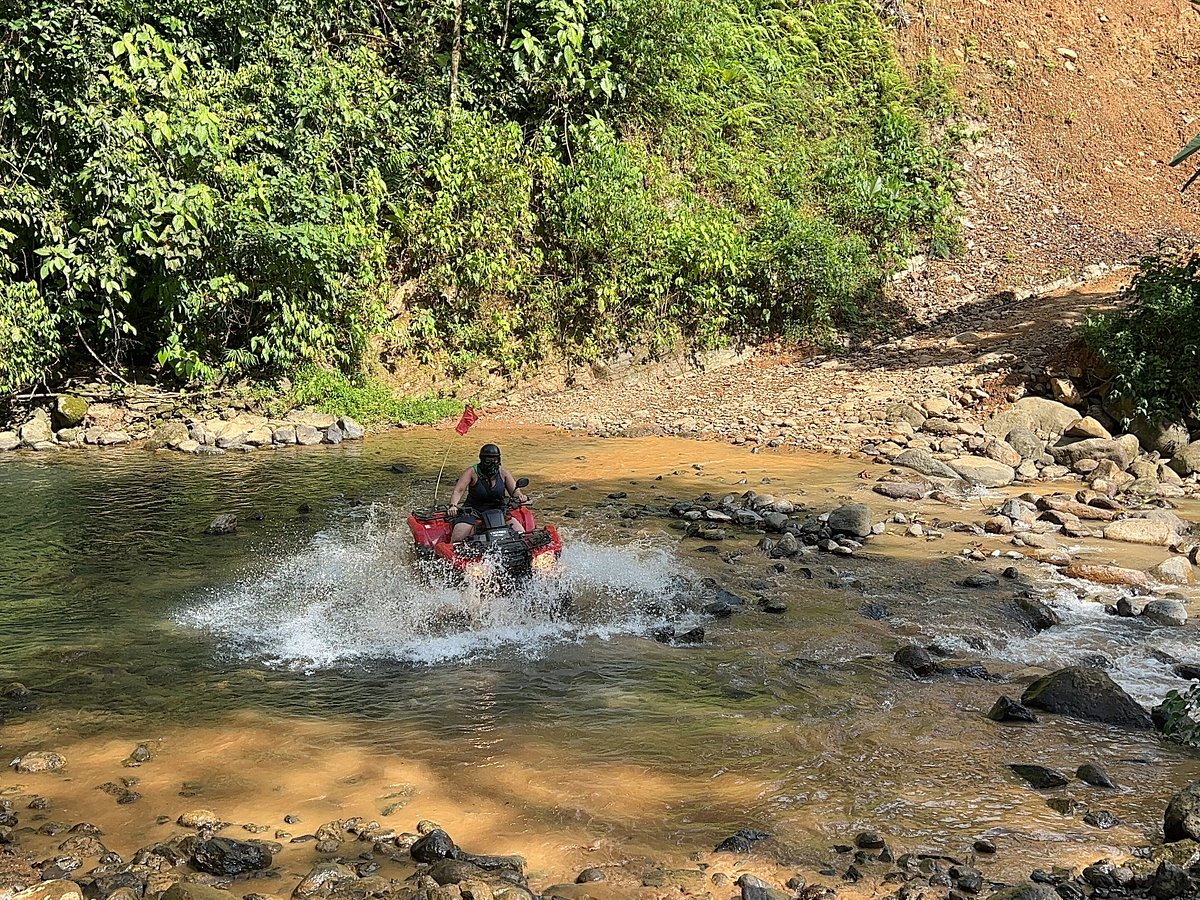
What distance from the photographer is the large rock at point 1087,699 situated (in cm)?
642

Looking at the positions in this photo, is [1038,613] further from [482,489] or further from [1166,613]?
[482,489]

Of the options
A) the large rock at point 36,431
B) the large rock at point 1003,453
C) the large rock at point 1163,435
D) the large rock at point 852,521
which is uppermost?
the large rock at point 36,431

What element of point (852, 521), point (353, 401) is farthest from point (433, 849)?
point (353, 401)

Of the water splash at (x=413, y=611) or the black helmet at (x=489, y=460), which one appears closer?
the water splash at (x=413, y=611)

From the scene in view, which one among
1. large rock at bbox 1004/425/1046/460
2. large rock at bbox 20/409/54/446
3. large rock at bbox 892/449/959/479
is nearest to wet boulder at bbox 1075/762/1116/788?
large rock at bbox 892/449/959/479

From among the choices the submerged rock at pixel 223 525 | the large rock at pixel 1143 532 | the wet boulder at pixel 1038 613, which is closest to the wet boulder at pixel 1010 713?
the wet boulder at pixel 1038 613

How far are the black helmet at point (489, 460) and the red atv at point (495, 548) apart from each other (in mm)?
368

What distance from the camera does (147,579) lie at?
9.73 meters

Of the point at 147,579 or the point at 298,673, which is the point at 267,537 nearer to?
the point at 147,579

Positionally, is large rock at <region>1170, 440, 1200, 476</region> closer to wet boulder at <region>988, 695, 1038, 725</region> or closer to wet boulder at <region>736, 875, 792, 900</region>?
wet boulder at <region>988, 695, 1038, 725</region>

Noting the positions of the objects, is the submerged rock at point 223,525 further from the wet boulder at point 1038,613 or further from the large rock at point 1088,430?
the large rock at point 1088,430

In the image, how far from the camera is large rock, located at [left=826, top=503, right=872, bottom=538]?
35.5 ft

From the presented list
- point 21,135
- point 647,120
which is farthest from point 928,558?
point 21,135

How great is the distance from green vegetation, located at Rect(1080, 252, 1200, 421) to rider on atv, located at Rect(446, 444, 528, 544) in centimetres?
906
